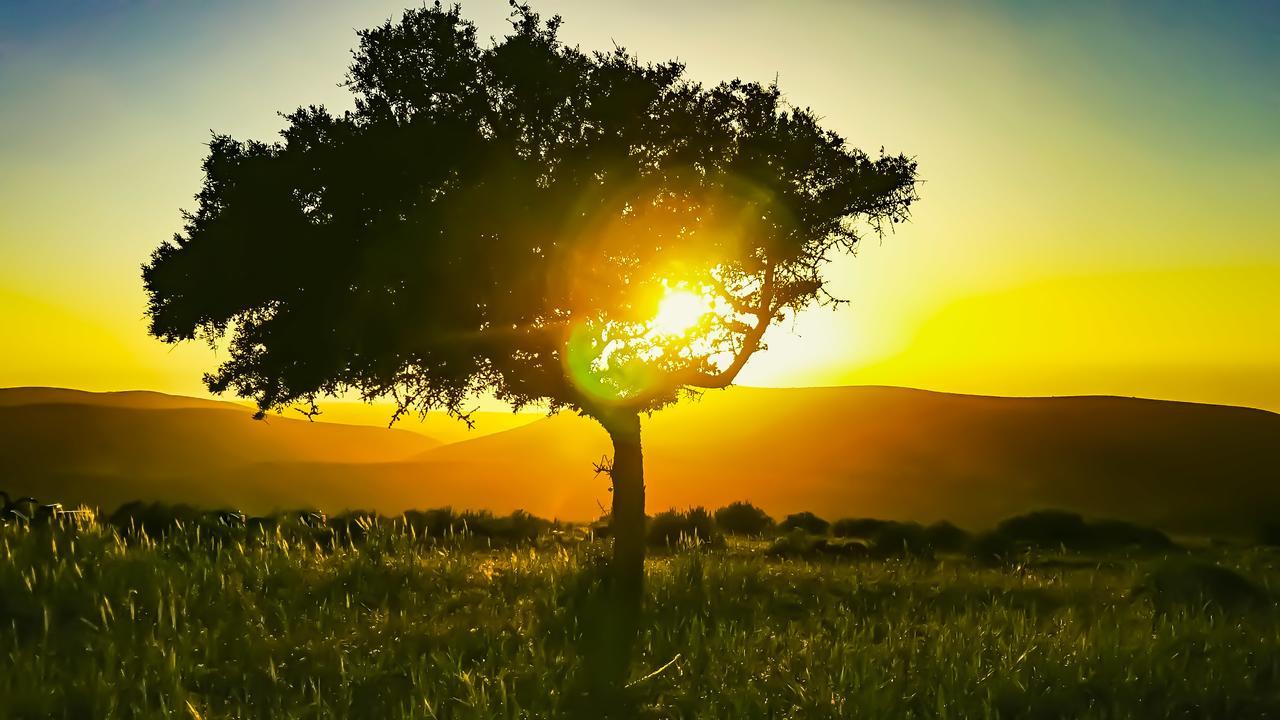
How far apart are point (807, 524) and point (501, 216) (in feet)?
56.3

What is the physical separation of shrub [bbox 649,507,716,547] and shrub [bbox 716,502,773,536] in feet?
4.76

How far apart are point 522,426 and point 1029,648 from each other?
93.9m

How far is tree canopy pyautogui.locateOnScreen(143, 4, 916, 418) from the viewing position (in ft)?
41.2

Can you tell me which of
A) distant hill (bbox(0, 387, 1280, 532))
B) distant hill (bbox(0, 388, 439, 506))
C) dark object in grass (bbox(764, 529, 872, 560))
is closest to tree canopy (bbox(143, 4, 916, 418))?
dark object in grass (bbox(764, 529, 872, 560))

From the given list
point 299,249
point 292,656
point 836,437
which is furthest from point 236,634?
point 836,437

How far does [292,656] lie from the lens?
24.3 feet

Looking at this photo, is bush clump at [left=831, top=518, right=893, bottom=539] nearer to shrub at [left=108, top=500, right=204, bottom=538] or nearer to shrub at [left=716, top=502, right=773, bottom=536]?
shrub at [left=716, top=502, right=773, bottom=536]

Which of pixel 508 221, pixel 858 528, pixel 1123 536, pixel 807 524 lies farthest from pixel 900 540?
pixel 508 221

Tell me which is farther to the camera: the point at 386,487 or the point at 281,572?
the point at 386,487

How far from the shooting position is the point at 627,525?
1392 centimetres

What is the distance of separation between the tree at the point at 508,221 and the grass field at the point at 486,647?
320 centimetres

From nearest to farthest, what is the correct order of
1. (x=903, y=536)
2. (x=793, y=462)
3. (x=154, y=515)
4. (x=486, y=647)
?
(x=486, y=647)
(x=154, y=515)
(x=903, y=536)
(x=793, y=462)

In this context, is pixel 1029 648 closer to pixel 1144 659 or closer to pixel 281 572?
A: pixel 1144 659

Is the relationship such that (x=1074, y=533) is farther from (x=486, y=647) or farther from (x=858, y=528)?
(x=486, y=647)
